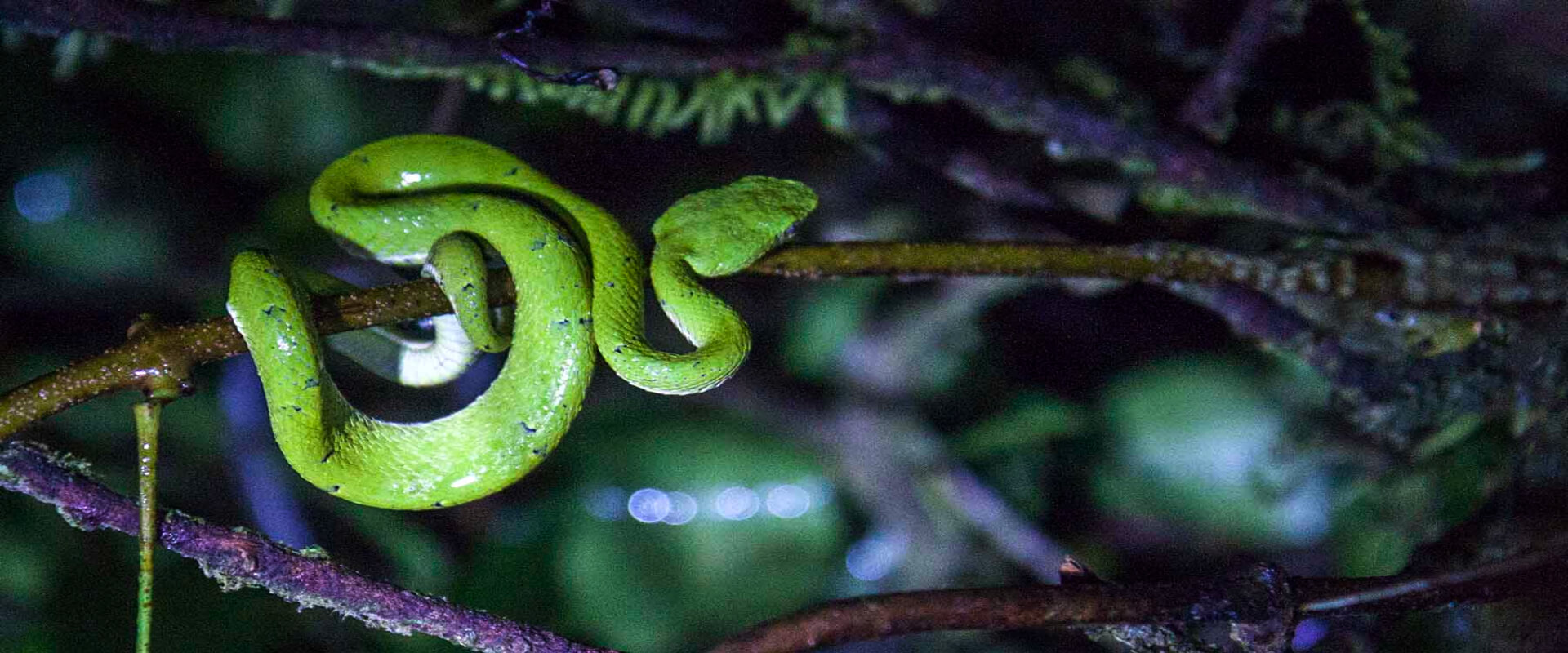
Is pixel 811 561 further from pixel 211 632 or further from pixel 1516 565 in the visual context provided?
pixel 1516 565

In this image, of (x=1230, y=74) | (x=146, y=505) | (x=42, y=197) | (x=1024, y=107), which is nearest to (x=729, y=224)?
(x=1024, y=107)

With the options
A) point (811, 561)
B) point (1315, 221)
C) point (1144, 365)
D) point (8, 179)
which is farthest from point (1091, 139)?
point (8, 179)

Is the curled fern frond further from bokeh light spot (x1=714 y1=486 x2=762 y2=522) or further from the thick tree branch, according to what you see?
bokeh light spot (x1=714 y1=486 x2=762 y2=522)

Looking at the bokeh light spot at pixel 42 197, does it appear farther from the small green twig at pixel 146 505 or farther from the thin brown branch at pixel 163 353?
the small green twig at pixel 146 505

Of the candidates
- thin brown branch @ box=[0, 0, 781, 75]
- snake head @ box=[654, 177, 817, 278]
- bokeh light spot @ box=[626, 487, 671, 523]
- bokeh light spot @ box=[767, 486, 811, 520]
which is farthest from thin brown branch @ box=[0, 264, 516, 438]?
bokeh light spot @ box=[767, 486, 811, 520]

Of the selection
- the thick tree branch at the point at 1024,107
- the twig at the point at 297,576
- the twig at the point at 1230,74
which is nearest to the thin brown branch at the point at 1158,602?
the twig at the point at 297,576
